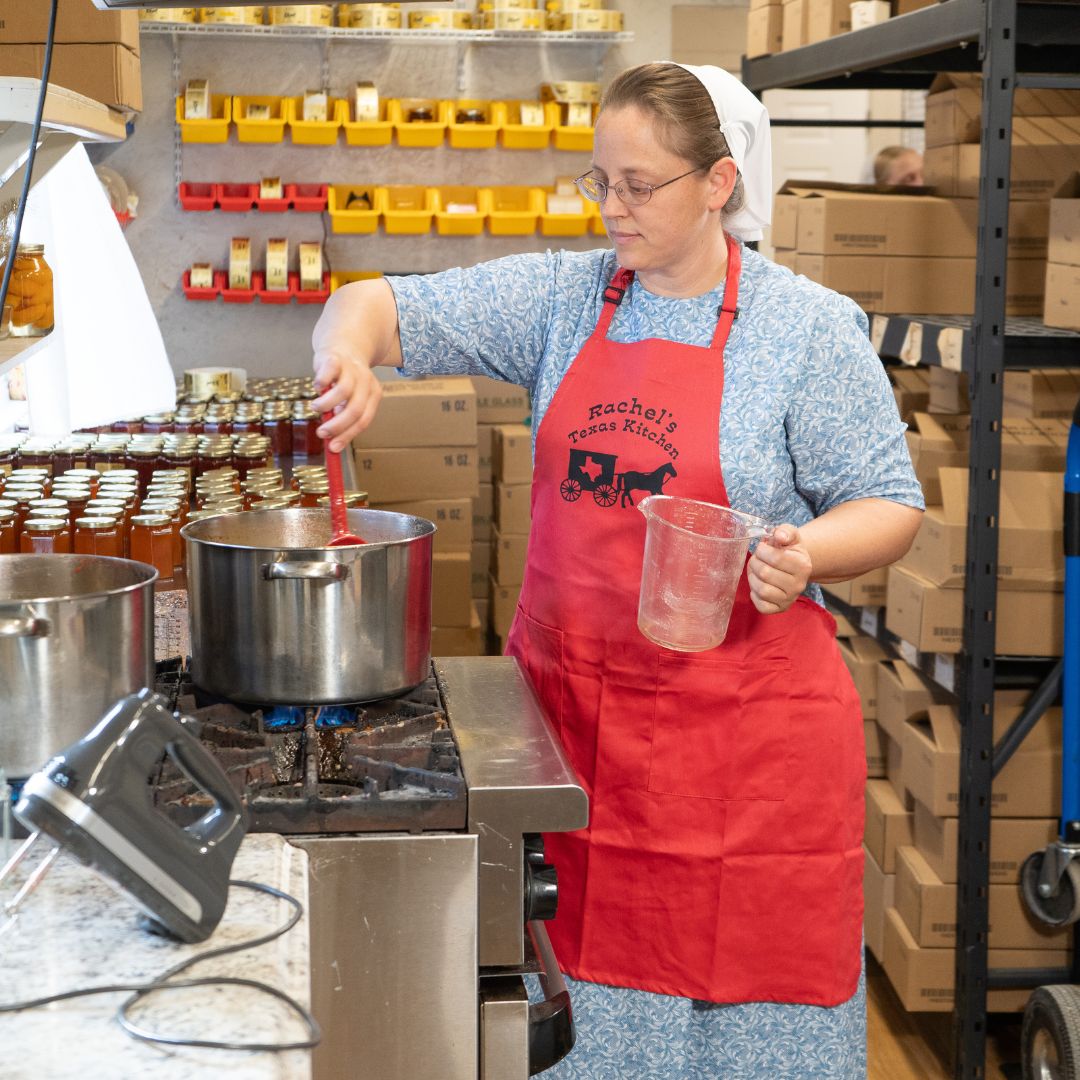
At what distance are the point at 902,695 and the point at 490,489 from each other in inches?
110

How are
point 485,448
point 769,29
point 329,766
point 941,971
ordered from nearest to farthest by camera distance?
point 329,766 → point 941,971 → point 769,29 → point 485,448

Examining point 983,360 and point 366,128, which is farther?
point 366,128

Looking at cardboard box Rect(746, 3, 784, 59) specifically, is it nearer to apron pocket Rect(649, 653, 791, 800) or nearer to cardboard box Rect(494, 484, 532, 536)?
cardboard box Rect(494, 484, 532, 536)

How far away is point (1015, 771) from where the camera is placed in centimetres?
302

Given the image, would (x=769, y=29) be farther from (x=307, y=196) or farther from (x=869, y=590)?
(x=307, y=196)

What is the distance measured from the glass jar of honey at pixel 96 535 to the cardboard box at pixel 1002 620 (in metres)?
1.68

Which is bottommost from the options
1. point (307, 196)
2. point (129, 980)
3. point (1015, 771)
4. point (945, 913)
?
point (945, 913)

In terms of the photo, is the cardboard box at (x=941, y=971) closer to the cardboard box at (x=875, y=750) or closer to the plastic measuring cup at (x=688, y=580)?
the cardboard box at (x=875, y=750)

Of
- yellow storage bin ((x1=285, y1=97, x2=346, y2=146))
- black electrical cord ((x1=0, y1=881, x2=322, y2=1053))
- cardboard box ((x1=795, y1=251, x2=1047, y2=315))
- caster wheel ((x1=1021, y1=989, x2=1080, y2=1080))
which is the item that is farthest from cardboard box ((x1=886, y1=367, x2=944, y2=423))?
yellow storage bin ((x1=285, y1=97, x2=346, y2=146))

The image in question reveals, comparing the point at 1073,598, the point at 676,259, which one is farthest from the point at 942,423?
the point at 676,259

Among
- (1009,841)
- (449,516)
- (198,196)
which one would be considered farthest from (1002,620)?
(198,196)

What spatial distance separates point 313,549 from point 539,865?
0.46 metres

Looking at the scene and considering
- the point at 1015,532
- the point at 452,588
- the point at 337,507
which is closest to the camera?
the point at 337,507

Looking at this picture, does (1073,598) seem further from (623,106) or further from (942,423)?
(623,106)
